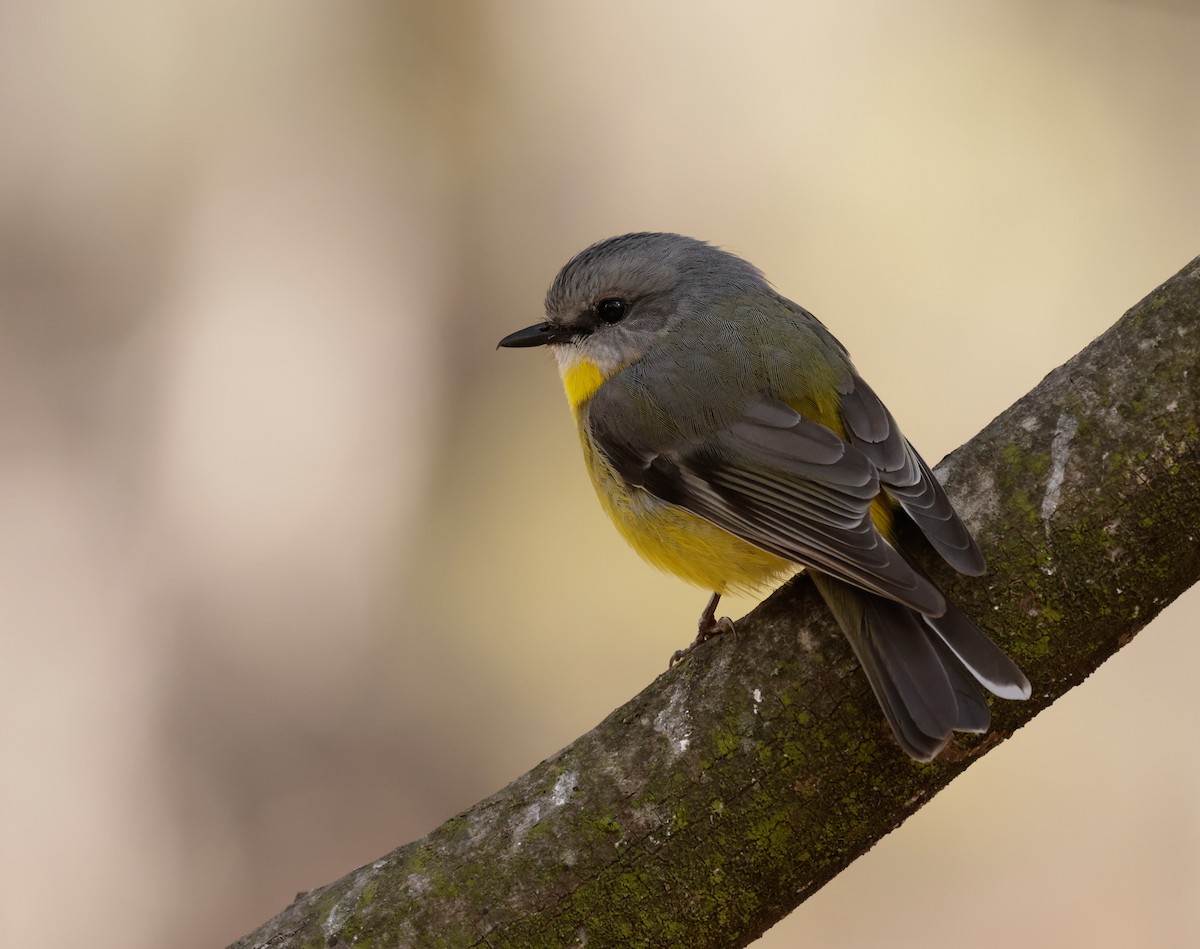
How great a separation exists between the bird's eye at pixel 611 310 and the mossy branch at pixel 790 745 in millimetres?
1752

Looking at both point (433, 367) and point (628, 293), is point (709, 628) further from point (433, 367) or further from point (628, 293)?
point (433, 367)

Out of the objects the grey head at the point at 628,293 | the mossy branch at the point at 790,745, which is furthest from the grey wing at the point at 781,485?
the grey head at the point at 628,293

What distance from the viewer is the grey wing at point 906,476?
2.61m

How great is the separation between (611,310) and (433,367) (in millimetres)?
3163

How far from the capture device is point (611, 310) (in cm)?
424

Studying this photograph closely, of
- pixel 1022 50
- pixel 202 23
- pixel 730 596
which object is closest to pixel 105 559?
pixel 202 23

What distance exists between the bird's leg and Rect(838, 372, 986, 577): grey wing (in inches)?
19.7

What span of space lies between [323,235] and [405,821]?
3.36 metres

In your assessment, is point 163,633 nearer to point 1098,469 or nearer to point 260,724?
point 260,724

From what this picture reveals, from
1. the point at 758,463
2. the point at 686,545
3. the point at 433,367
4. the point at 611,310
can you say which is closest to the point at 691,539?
the point at 686,545

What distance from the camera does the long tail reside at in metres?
2.38

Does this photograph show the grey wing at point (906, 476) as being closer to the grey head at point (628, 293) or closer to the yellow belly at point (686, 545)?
the yellow belly at point (686, 545)

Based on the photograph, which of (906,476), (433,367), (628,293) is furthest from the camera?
(433,367)

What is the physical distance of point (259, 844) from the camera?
20.9ft
